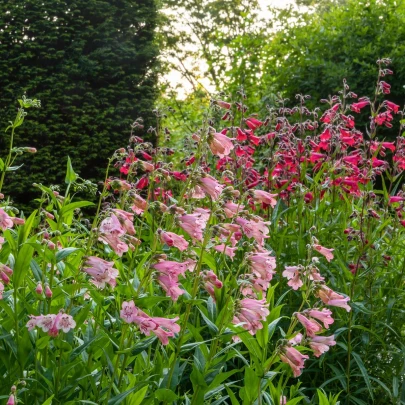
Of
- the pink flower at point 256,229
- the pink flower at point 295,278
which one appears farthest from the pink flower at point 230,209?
the pink flower at point 295,278

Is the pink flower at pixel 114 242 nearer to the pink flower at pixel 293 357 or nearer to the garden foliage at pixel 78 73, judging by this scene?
the pink flower at pixel 293 357

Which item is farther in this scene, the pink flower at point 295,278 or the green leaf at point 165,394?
the pink flower at point 295,278

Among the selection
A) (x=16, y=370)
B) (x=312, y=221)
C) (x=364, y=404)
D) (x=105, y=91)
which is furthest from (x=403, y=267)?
(x=105, y=91)

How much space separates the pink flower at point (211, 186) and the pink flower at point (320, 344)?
598 millimetres

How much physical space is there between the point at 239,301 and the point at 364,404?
5.80 feet

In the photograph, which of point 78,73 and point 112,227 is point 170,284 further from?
point 78,73

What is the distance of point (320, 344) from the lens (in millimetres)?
2512

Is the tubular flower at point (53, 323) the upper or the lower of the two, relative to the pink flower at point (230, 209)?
lower

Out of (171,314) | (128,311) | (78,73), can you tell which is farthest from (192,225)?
(78,73)

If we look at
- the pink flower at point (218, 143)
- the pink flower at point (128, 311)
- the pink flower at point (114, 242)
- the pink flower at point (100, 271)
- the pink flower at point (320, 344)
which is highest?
the pink flower at point (218, 143)

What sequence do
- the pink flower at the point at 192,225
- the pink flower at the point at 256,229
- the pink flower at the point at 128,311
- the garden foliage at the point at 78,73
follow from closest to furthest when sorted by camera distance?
the pink flower at the point at 128,311, the pink flower at the point at 192,225, the pink flower at the point at 256,229, the garden foliage at the point at 78,73

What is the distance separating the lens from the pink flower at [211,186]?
2338mm

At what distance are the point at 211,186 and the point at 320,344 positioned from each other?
653mm

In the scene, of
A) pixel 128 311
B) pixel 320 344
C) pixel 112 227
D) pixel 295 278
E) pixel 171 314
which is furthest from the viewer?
pixel 171 314
